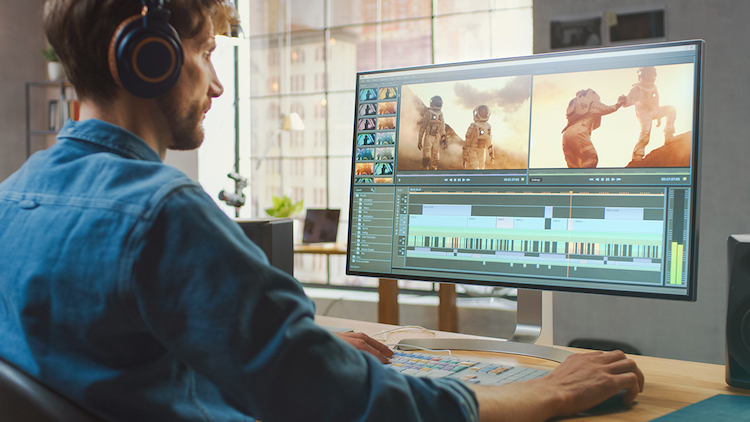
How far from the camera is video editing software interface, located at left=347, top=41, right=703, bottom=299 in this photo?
2.74 ft

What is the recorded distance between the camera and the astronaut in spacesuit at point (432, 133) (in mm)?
1009

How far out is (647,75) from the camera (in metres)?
0.86

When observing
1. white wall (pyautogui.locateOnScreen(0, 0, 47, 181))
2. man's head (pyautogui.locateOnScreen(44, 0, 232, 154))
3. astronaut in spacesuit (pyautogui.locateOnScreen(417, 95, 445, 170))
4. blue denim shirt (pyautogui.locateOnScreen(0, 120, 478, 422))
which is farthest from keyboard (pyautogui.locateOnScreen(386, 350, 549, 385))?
white wall (pyautogui.locateOnScreen(0, 0, 47, 181))

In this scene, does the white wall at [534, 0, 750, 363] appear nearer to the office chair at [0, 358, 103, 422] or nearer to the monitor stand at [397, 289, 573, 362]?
the monitor stand at [397, 289, 573, 362]

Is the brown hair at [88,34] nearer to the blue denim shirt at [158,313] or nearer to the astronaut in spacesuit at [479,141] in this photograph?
the blue denim shirt at [158,313]

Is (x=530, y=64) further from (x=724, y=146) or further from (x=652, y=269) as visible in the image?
(x=724, y=146)

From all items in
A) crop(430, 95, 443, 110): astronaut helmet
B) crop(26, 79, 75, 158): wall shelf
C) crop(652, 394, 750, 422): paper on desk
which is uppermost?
crop(26, 79, 75, 158): wall shelf

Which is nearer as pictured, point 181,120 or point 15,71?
point 181,120

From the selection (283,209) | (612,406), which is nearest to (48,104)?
(283,209)

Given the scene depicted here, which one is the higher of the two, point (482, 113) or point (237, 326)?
point (482, 113)

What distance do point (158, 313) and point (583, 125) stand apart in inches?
29.3

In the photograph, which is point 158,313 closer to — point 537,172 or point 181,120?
point 181,120

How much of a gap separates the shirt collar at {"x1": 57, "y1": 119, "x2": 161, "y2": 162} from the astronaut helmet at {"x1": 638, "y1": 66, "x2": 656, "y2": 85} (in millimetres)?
773

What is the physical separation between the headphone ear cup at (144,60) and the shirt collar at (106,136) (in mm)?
49
